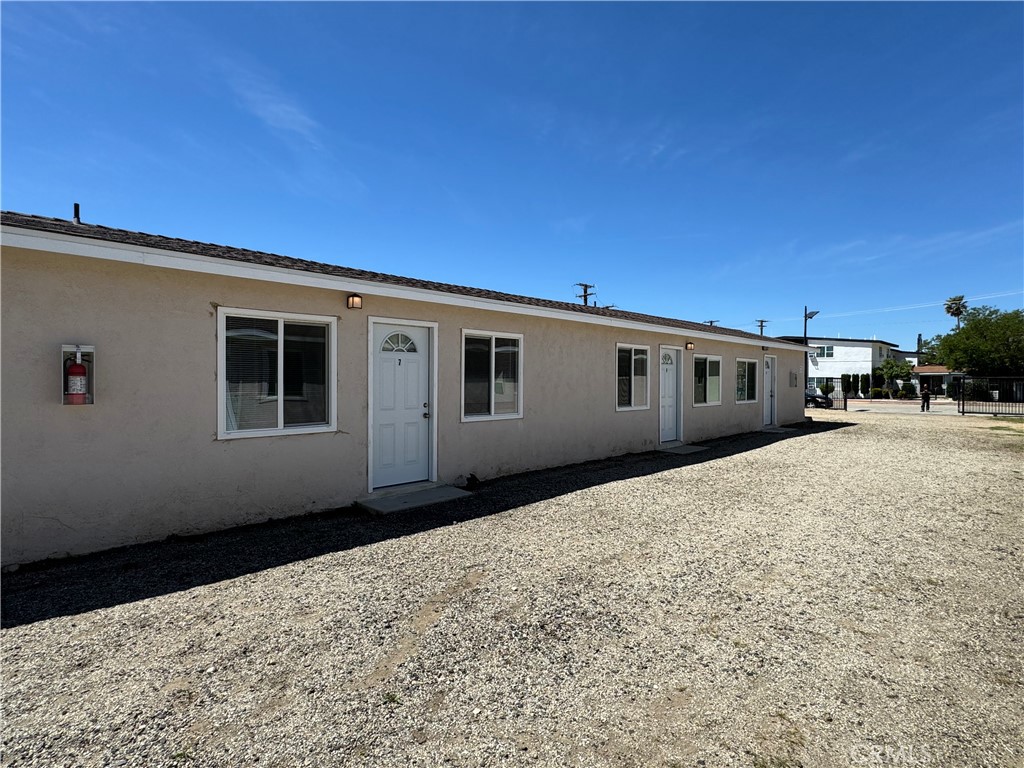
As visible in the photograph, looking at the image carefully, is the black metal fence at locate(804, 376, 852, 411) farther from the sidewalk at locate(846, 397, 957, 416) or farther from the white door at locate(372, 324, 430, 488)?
the white door at locate(372, 324, 430, 488)

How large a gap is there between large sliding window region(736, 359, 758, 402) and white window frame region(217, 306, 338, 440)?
474 inches

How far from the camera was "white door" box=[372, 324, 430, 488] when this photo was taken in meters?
6.52

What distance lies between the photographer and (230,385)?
17.3ft

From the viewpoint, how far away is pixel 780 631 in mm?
3158

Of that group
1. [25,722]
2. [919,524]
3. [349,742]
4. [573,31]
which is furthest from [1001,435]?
[25,722]

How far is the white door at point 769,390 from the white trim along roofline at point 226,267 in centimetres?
1078

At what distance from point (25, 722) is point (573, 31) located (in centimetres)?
1106

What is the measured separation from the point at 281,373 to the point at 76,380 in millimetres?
1790

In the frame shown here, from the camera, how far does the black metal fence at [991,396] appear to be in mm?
23203

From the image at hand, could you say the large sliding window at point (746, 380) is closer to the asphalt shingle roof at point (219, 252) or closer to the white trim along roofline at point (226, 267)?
the asphalt shingle roof at point (219, 252)

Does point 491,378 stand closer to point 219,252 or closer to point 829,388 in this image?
point 219,252

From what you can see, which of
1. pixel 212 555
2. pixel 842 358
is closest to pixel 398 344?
pixel 212 555

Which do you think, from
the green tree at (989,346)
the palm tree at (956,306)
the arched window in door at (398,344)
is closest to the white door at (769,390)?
the arched window in door at (398,344)

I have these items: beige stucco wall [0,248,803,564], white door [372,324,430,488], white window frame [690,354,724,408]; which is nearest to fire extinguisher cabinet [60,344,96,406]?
beige stucco wall [0,248,803,564]
